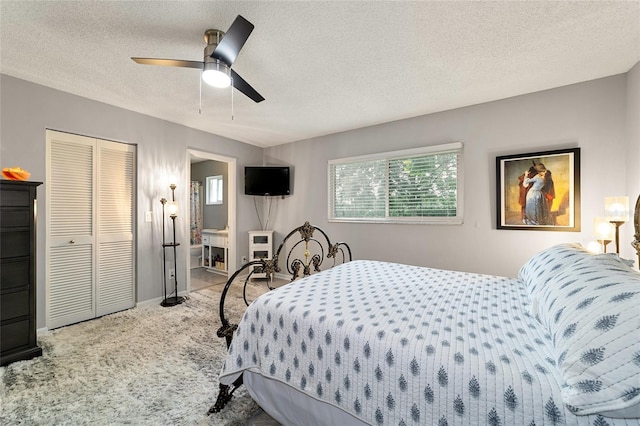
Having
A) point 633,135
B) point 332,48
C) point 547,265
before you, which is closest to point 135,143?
point 332,48

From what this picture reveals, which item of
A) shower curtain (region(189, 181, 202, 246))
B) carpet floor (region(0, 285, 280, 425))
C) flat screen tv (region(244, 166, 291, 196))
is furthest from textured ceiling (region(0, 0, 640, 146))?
shower curtain (region(189, 181, 202, 246))

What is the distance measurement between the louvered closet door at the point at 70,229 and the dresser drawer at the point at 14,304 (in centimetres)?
63

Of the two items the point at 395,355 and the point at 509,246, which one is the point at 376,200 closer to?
the point at 509,246

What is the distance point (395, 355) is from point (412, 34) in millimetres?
2105

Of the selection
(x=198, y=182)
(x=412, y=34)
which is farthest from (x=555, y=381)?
(x=198, y=182)

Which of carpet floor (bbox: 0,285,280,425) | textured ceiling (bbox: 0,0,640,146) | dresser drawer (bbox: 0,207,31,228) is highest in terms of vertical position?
textured ceiling (bbox: 0,0,640,146)

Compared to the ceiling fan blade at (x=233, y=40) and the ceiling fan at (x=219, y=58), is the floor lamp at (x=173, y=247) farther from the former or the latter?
the ceiling fan blade at (x=233, y=40)

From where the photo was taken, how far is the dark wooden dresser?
217cm

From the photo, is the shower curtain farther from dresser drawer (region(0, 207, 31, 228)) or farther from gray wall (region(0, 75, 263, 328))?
dresser drawer (region(0, 207, 31, 228))

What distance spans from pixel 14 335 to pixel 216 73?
272cm

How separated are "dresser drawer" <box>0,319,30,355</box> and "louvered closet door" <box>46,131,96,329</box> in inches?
24.9

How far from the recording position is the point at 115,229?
11.0ft

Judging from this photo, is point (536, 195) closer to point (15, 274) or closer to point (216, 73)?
point (216, 73)

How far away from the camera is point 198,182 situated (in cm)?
658
